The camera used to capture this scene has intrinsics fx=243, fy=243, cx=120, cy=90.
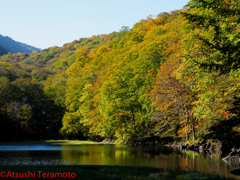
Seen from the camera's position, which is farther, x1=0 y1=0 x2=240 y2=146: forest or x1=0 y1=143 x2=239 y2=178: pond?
x1=0 y1=143 x2=239 y2=178: pond

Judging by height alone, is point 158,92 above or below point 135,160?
above

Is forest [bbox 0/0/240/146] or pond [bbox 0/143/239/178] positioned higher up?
forest [bbox 0/0/240/146]

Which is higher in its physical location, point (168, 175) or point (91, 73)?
point (91, 73)

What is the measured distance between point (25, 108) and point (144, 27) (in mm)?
43221

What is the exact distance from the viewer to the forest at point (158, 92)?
15.6m

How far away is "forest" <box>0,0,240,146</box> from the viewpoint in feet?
51.1

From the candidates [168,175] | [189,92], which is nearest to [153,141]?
[189,92]

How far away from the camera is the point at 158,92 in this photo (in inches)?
1362

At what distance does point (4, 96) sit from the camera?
65625mm

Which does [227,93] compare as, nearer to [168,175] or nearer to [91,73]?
[168,175]

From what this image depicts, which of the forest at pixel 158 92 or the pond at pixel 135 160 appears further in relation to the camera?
the pond at pixel 135 160

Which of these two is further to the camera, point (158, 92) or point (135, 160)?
point (158, 92)

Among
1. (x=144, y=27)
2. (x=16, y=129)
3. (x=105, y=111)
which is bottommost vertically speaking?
(x=16, y=129)

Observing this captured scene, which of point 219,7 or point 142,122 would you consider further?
point 142,122
